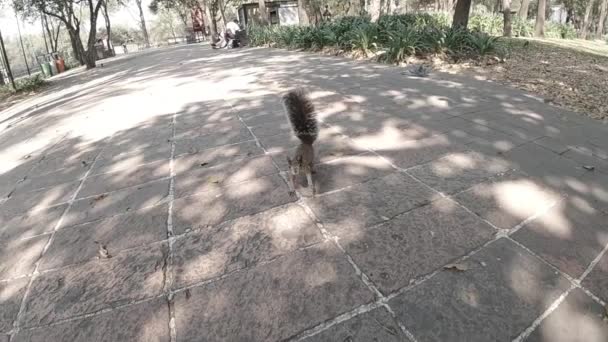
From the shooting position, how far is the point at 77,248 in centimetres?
220

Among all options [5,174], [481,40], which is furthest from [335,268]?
[481,40]

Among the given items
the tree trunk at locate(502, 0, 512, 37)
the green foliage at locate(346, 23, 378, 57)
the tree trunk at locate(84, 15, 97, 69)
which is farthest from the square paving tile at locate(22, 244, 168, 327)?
the tree trunk at locate(84, 15, 97, 69)

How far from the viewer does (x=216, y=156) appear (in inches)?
129

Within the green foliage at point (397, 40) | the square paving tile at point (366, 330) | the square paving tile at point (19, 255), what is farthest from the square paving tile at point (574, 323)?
the green foliage at point (397, 40)

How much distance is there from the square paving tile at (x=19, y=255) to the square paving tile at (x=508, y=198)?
108 inches

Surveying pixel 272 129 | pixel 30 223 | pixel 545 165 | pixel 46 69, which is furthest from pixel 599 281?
pixel 46 69

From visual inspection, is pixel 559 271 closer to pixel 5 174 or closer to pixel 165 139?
pixel 165 139

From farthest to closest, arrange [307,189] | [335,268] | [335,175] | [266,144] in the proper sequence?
1. [266,144]
2. [335,175]
3. [307,189]
4. [335,268]

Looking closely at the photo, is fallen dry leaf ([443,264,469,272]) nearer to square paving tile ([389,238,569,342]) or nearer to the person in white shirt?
square paving tile ([389,238,569,342])

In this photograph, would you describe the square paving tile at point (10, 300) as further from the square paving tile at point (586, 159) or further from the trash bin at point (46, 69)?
the trash bin at point (46, 69)

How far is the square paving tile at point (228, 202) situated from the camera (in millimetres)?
2328

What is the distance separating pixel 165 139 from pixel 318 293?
285cm

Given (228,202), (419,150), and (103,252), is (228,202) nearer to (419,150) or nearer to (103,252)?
(103,252)

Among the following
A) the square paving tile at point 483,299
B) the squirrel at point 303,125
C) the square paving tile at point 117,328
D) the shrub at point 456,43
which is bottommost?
the square paving tile at point 483,299
